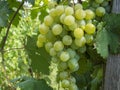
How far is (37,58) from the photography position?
167 cm

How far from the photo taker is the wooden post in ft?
3.89

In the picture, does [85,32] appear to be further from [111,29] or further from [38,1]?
[38,1]

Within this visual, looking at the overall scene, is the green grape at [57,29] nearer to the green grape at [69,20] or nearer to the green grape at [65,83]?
the green grape at [69,20]

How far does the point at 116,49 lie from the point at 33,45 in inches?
21.6

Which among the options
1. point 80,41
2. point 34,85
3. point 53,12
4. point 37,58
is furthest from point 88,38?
point 37,58

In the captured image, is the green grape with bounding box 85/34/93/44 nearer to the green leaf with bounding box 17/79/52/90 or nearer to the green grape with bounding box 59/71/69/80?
the green grape with bounding box 59/71/69/80

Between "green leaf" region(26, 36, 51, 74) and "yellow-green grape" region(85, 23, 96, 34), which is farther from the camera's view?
"green leaf" region(26, 36, 51, 74)

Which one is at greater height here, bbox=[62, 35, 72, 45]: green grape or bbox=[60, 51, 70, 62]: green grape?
bbox=[62, 35, 72, 45]: green grape

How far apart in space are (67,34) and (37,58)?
1.64 ft

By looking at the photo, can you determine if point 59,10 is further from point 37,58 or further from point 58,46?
point 37,58

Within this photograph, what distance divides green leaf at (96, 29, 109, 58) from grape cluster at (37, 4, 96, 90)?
2 cm

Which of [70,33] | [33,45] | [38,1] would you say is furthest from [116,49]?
[38,1]

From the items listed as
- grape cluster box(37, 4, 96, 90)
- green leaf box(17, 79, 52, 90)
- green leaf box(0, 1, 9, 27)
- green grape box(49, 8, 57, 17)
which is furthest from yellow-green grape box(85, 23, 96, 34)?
green leaf box(0, 1, 9, 27)

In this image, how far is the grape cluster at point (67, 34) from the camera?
3.81 ft
